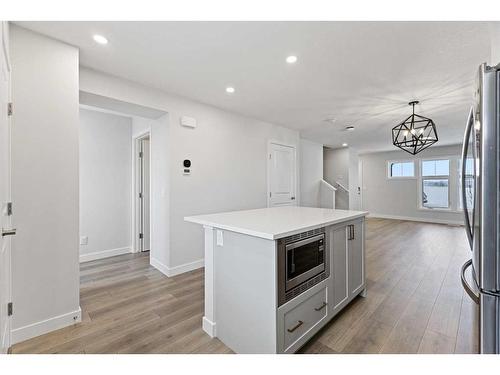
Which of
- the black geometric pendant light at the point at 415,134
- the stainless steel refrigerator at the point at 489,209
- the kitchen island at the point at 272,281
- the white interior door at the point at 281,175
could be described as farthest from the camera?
the white interior door at the point at 281,175

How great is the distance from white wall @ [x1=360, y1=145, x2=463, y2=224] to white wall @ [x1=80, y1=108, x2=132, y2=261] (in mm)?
7859

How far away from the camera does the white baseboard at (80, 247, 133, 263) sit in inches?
139

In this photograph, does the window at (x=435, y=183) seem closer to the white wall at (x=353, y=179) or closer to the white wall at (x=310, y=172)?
the white wall at (x=353, y=179)

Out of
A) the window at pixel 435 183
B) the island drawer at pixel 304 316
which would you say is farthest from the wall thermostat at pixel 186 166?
the window at pixel 435 183

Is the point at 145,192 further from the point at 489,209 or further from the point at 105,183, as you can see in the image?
the point at 489,209

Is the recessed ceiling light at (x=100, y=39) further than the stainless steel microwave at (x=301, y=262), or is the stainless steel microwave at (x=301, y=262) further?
the recessed ceiling light at (x=100, y=39)

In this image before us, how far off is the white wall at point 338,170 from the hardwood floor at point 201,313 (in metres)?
4.13

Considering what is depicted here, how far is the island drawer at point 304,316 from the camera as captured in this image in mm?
1468

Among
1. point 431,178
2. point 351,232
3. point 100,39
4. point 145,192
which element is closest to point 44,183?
point 100,39

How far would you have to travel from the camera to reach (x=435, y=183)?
7184mm

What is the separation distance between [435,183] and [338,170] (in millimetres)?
2904
